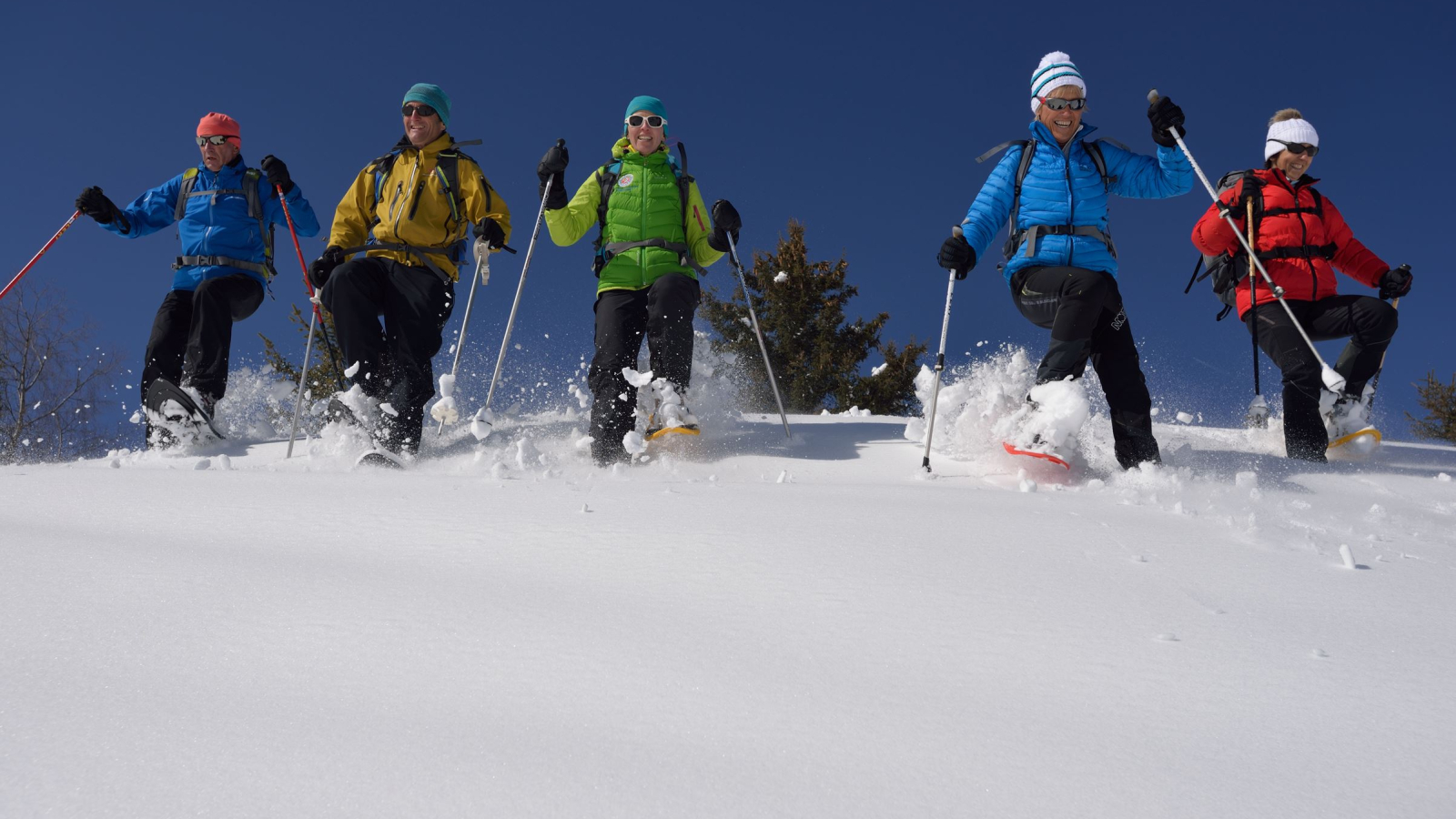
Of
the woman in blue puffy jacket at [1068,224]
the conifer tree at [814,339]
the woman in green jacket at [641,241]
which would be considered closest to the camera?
the woman in blue puffy jacket at [1068,224]

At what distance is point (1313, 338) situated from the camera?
18.6 feet

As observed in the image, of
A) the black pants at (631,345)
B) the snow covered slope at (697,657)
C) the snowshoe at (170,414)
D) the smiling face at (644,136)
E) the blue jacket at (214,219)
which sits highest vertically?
the smiling face at (644,136)

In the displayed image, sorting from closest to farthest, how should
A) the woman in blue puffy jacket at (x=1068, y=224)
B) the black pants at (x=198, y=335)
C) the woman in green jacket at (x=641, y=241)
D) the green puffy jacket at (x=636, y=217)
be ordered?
the woman in blue puffy jacket at (x=1068, y=224) → the woman in green jacket at (x=641, y=241) → the green puffy jacket at (x=636, y=217) → the black pants at (x=198, y=335)

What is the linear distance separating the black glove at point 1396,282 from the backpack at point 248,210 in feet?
25.9

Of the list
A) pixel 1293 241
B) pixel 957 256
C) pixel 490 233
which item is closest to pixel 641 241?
pixel 490 233

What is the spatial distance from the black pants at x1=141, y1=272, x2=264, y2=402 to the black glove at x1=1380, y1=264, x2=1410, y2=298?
7934 millimetres

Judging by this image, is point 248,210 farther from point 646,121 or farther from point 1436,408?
point 1436,408

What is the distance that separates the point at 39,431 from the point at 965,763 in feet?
61.6

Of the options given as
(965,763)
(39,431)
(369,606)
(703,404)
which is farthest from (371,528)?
(39,431)

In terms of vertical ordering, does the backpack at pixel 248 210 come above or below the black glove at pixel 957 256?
above

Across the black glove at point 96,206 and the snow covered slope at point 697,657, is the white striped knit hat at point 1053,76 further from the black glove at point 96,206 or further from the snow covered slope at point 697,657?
the black glove at point 96,206

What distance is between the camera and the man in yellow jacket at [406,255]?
5.09 meters

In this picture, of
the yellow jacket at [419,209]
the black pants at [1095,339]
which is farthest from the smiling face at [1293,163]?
the yellow jacket at [419,209]

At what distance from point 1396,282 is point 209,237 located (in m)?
8.22
